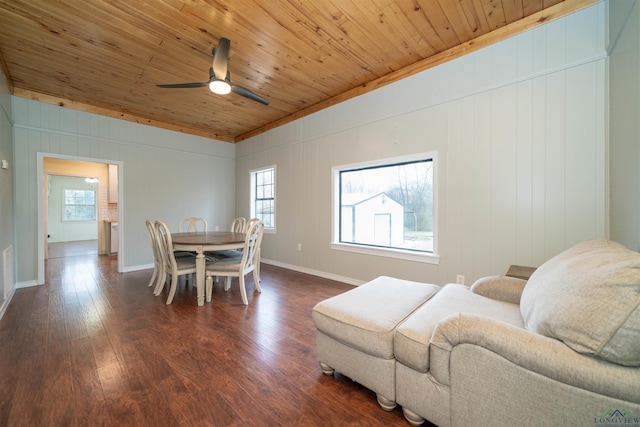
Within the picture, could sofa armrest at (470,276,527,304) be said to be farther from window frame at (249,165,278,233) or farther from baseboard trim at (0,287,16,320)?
baseboard trim at (0,287,16,320)

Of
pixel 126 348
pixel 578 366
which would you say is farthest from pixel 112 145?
pixel 578 366

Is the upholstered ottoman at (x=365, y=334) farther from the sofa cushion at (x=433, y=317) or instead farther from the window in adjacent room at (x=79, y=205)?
the window in adjacent room at (x=79, y=205)

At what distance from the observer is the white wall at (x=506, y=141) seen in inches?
84.7

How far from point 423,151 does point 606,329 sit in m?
2.47

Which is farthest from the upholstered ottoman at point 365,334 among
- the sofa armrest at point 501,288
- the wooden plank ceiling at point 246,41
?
the wooden plank ceiling at point 246,41

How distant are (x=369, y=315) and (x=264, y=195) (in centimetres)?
438

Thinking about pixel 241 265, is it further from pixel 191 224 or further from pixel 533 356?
pixel 533 356

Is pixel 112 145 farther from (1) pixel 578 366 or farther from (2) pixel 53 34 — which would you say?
(1) pixel 578 366

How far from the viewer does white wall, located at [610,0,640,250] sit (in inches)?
A: 62.1

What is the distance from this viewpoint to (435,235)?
9.71 feet

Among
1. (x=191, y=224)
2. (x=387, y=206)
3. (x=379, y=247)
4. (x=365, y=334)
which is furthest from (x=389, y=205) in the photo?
(x=191, y=224)

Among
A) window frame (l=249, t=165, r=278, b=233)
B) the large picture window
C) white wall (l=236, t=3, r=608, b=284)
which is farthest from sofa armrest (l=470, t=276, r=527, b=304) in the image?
window frame (l=249, t=165, r=278, b=233)

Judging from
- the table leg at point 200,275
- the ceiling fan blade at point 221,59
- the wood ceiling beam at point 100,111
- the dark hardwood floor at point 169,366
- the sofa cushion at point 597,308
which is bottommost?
the dark hardwood floor at point 169,366

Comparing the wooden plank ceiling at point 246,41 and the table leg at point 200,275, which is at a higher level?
the wooden plank ceiling at point 246,41
